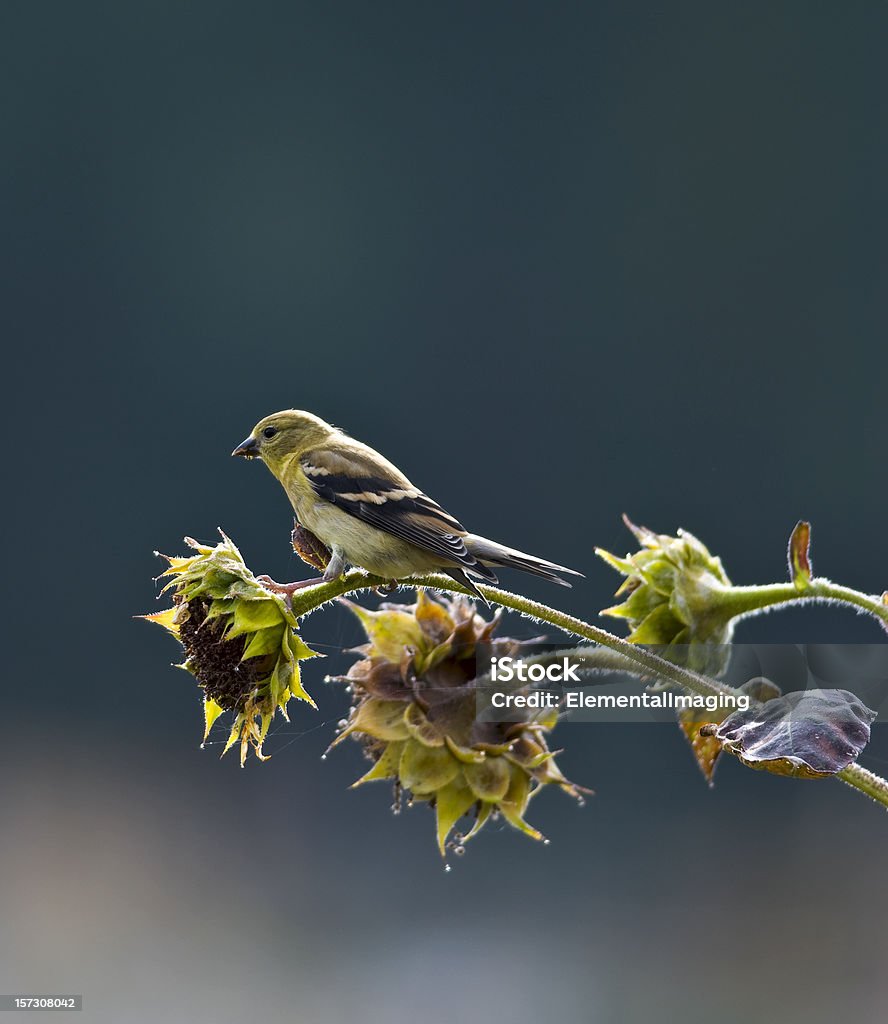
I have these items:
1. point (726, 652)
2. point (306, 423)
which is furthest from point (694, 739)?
point (306, 423)

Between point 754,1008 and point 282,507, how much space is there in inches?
119

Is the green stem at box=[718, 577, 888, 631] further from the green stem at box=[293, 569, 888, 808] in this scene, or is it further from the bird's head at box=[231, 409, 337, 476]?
the bird's head at box=[231, 409, 337, 476]

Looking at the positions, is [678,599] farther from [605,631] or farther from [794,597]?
[605,631]

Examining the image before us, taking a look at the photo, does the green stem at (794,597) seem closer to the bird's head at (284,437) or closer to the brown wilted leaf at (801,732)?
the brown wilted leaf at (801,732)

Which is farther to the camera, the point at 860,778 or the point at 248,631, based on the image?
the point at 248,631

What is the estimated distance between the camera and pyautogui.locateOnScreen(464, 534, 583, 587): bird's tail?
3.78 ft

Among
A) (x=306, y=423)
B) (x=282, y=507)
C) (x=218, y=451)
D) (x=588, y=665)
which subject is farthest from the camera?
(x=218, y=451)

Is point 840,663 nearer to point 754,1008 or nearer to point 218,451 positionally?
point 754,1008

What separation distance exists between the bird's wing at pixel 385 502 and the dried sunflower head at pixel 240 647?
166 mm

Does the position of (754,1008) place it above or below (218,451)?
below

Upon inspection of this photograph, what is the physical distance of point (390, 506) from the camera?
1.36 metres

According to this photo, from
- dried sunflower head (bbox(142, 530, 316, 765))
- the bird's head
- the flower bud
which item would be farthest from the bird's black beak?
the flower bud

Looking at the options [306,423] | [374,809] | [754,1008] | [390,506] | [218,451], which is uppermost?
[218,451]

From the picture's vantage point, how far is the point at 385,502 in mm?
1366
